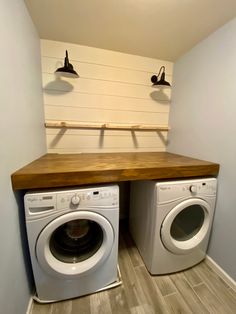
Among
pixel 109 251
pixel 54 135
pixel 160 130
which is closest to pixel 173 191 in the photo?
pixel 109 251

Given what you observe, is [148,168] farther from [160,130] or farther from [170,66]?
[170,66]

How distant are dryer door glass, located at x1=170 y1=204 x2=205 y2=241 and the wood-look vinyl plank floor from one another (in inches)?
12.4

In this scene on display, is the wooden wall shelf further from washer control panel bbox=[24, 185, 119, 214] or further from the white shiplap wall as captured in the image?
washer control panel bbox=[24, 185, 119, 214]

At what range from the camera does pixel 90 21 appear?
1199 millimetres

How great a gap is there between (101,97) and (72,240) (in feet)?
4.64

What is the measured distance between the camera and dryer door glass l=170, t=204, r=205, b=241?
132 cm

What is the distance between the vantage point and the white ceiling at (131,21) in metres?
1.04

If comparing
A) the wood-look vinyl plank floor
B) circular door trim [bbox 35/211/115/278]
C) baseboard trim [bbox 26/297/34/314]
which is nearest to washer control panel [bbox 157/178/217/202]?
circular door trim [bbox 35/211/115/278]

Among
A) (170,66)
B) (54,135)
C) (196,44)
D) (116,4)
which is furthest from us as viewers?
(170,66)

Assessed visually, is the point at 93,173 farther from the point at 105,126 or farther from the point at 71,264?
the point at 105,126

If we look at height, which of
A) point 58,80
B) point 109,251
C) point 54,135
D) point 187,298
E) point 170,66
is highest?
point 170,66

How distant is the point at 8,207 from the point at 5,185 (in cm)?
12

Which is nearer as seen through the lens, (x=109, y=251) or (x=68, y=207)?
(x=68, y=207)

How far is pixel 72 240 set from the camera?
1.17m
